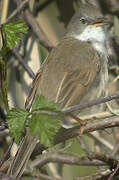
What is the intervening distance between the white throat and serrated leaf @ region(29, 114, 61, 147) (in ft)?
5.81

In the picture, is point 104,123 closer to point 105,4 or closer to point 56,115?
point 56,115

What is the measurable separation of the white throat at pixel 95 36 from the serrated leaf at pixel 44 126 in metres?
1.77

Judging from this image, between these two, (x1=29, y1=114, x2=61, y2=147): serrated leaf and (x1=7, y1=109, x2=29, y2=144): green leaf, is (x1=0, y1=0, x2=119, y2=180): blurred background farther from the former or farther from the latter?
(x1=29, y1=114, x2=61, y2=147): serrated leaf

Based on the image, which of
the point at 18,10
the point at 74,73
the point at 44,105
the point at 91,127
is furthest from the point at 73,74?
the point at 18,10

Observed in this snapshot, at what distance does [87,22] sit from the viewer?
3.85 meters

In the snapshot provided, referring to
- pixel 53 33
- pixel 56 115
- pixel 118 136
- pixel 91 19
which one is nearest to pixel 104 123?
pixel 56 115

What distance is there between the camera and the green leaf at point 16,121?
1806mm

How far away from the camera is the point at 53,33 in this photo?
4488 millimetres

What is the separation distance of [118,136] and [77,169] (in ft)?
2.07

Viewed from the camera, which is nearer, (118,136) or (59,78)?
(59,78)

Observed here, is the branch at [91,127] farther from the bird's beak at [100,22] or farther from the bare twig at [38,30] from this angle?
the bare twig at [38,30]

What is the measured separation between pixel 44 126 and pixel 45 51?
2.67 m

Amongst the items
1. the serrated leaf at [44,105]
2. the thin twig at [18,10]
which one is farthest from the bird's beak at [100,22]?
the serrated leaf at [44,105]

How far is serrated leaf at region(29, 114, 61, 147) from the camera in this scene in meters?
1.71
